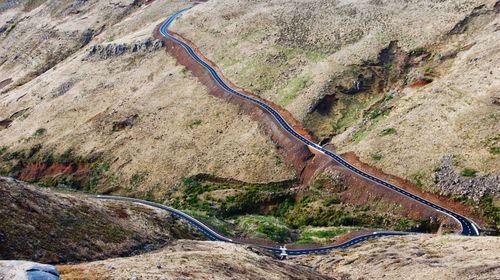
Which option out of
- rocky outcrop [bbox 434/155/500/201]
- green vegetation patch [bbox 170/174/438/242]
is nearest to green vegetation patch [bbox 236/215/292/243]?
green vegetation patch [bbox 170/174/438/242]

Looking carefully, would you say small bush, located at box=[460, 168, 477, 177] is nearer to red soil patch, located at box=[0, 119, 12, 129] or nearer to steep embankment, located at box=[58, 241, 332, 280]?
steep embankment, located at box=[58, 241, 332, 280]

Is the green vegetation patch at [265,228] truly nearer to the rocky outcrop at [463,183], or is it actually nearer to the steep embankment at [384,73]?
the steep embankment at [384,73]

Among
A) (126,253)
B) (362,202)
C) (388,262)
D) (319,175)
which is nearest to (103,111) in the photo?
(319,175)

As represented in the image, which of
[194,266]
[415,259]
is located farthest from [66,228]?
[415,259]

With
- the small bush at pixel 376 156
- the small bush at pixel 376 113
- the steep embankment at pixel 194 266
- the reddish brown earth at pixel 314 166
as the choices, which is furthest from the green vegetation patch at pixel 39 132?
the small bush at pixel 376 156

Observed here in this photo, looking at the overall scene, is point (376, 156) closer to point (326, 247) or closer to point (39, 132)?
point (326, 247)
